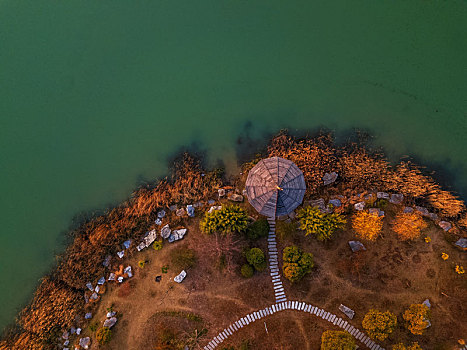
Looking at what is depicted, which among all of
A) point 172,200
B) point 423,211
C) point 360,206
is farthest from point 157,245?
point 423,211

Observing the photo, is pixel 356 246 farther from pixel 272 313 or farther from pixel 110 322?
pixel 110 322

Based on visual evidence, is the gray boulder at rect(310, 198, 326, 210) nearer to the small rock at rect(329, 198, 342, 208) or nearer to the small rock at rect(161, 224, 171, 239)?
the small rock at rect(329, 198, 342, 208)

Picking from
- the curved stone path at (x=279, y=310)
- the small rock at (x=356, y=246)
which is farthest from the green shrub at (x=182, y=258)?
the small rock at (x=356, y=246)

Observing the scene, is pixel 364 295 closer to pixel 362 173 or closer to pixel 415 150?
pixel 362 173

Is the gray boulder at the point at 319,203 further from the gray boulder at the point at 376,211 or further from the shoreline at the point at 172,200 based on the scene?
the gray boulder at the point at 376,211

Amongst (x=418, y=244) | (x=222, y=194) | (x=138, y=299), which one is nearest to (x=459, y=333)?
(x=418, y=244)

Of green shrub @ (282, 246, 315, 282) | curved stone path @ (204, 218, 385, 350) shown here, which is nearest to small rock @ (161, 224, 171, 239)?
curved stone path @ (204, 218, 385, 350)
